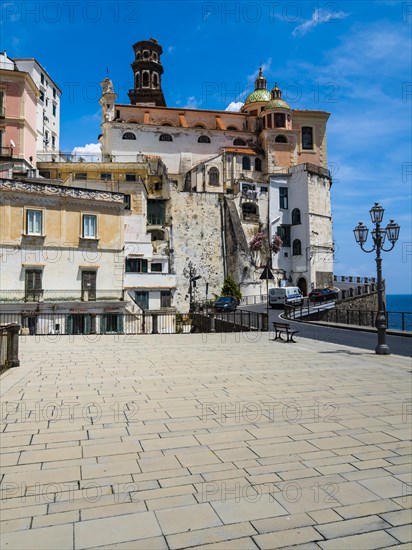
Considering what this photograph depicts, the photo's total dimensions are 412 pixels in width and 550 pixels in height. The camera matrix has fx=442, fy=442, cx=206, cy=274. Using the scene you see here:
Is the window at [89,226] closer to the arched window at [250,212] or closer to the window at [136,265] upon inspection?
the window at [136,265]

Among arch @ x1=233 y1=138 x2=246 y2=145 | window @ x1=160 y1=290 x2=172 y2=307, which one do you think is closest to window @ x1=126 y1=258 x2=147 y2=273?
window @ x1=160 y1=290 x2=172 y2=307

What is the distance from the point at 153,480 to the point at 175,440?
1212 millimetres

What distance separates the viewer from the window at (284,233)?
2159 inches

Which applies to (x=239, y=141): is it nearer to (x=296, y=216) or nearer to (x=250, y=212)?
(x=250, y=212)

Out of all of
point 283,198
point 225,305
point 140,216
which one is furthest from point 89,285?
point 283,198

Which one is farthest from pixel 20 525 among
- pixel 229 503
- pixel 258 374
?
pixel 258 374

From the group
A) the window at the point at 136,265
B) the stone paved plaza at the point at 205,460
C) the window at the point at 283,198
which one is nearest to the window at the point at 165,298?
the window at the point at 136,265

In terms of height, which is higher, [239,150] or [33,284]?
[239,150]

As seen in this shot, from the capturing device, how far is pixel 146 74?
65.8m

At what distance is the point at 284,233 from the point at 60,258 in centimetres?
3369

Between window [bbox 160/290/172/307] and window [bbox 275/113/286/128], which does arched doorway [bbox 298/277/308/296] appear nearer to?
window [bbox 275/113/286/128]

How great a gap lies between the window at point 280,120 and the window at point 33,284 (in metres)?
41.2

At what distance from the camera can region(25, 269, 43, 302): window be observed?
26.4 m

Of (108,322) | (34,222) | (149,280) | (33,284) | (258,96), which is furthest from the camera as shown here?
(258,96)
